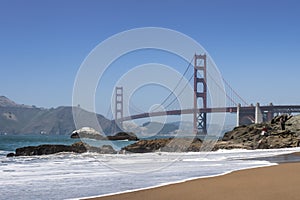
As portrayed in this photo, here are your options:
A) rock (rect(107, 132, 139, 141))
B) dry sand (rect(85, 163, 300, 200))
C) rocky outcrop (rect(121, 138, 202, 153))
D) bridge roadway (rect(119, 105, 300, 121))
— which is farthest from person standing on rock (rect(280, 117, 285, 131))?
rock (rect(107, 132, 139, 141))

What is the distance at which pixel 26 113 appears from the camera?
147 metres

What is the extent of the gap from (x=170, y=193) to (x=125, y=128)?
47.3m

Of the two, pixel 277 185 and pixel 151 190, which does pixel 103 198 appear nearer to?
pixel 151 190

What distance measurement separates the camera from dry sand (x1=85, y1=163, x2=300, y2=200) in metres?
5.72

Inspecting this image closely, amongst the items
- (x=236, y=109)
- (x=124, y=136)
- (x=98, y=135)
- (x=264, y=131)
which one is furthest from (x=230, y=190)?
(x=124, y=136)

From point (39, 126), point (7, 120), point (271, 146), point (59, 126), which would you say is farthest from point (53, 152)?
point (7, 120)

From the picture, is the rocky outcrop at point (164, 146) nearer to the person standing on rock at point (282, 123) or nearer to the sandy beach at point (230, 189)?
the person standing on rock at point (282, 123)

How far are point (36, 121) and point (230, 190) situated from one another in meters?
126

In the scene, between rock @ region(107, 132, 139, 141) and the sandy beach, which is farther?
rock @ region(107, 132, 139, 141)

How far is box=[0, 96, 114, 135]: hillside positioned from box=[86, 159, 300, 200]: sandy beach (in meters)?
97.1

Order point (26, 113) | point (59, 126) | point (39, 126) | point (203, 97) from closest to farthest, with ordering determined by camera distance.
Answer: point (203, 97), point (59, 126), point (39, 126), point (26, 113)

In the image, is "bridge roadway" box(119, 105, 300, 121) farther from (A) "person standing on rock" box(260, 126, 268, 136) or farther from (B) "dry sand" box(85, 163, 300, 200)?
(B) "dry sand" box(85, 163, 300, 200)

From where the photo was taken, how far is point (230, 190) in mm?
6250

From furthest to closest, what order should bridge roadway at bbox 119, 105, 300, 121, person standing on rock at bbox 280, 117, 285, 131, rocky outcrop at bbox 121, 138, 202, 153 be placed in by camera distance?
bridge roadway at bbox 119, 105, 300, 121, person standing on rock at bbox 280, 117, 285, 131, rocky outcrop at bbox 121, 138, 202, 153
